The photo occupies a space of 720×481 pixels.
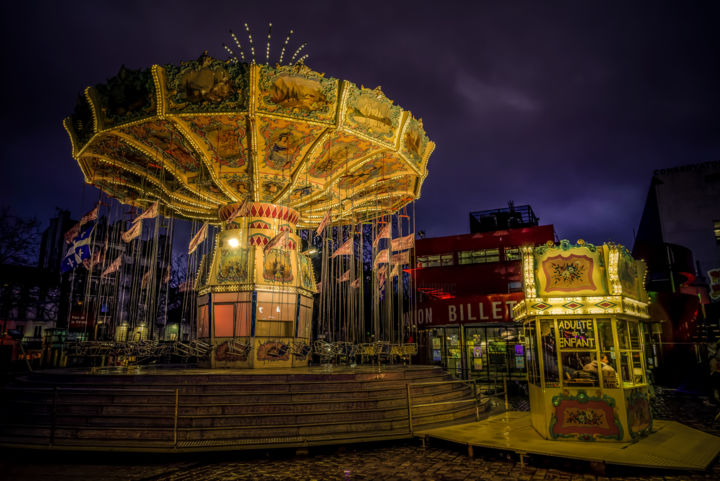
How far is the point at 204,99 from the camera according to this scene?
36.9ft

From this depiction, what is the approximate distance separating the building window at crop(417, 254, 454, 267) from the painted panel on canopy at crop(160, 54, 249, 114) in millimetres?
21574

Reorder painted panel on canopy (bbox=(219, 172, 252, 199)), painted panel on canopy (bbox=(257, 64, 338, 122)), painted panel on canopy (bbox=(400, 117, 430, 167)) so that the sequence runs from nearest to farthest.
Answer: painted panel on canopy (bbox=(257, 64, 338, 122))
painted panel on canopy (bbox=(400, 117, 430, 167))
painted panel on canopy (bbox=(219, 172, 252, 199))

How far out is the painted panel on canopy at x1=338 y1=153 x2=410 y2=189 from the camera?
14.8m

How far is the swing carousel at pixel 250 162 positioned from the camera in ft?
37.1

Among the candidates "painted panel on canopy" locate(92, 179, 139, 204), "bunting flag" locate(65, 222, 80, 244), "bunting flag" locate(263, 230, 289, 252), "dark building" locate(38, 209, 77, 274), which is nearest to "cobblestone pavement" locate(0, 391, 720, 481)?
"bunting flag" locate(263, 230, 289, 252)

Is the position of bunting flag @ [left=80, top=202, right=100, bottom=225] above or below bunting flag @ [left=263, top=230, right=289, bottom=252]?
above

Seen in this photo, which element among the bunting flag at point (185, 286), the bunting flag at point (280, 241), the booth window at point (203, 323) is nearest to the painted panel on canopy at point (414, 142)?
the bunting flag at point (280, 241)

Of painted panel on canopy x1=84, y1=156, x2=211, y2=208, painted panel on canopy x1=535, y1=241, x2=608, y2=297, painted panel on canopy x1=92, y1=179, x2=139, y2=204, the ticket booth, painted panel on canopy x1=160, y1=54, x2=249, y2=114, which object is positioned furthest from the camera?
painted panel on canopy x1=92, y1=179, x2=139, y2=204

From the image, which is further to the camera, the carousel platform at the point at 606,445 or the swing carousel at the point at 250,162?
the swing carousel at the point at 250,162

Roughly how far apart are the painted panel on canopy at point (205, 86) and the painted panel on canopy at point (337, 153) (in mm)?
2881

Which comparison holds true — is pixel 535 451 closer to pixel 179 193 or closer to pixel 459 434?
pixel 459 434

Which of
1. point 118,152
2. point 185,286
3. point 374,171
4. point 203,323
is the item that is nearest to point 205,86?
point 118,152

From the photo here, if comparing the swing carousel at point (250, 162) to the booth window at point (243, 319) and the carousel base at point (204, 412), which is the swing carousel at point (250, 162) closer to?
the booth window at point (243, 319)

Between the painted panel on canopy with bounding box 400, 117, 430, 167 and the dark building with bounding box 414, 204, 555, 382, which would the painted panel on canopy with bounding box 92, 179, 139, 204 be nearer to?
the painted panel on canopy with bounding box 400, 117, 430, 167
